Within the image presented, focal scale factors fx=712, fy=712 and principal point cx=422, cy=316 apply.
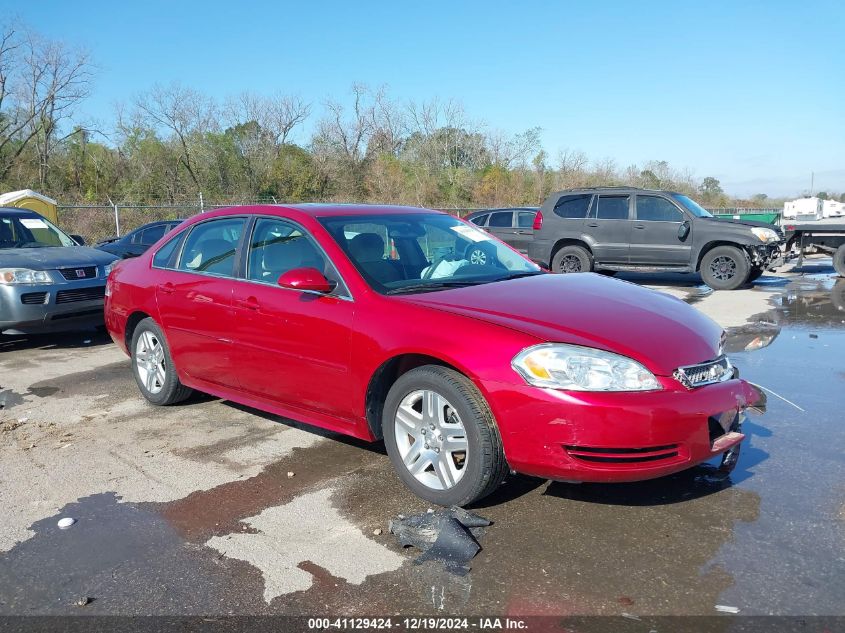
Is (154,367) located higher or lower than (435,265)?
lower

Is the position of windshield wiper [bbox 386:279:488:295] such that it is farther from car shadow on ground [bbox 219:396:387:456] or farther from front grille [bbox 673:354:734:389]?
front grille [bbox 673:354:734:389]

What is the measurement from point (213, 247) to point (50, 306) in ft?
13.1

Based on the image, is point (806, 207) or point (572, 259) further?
point (806, 207)

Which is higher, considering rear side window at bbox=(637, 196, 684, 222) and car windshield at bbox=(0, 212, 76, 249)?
car windshield at bbox=(0, 212, 76, 249)

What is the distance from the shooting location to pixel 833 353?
7.40m

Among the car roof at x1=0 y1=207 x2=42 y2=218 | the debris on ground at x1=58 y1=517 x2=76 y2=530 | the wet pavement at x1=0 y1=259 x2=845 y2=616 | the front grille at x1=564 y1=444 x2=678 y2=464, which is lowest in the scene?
the wet pavement at x1=0 y1=259 x2=845 y2=616

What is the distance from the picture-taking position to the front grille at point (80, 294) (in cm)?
821

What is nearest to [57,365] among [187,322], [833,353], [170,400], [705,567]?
[170,400]

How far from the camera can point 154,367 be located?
18.6ft

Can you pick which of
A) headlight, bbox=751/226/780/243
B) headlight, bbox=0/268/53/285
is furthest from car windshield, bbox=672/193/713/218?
headlight, bbox=0/268/53/285

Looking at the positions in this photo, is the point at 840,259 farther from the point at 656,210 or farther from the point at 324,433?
the point at 324,433

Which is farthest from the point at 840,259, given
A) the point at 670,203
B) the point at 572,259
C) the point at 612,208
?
the point at 572,259

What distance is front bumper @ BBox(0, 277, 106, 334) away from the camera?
312 inches

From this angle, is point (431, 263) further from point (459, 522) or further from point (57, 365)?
point (57, 365)
